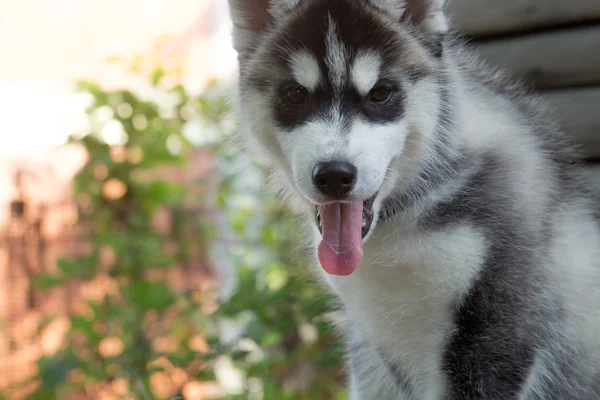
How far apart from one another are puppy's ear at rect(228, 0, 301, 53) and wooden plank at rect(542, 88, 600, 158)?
1161mm

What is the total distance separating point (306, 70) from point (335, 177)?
0.33 m

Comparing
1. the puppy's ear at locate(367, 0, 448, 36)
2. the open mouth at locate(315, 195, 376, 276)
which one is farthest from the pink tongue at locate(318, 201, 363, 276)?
the puppy's ear at locate(367, 0, 448, 36)

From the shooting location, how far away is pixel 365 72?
1.72 meters

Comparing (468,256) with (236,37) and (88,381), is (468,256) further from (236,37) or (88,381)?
(88,381)

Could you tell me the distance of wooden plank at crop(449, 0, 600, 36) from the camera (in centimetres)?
237

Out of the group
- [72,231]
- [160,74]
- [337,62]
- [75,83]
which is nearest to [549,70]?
[337,62]

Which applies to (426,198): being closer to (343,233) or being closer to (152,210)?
(343,233)

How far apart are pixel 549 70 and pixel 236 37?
1.21 meters

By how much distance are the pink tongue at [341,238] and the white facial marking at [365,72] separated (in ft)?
0.98

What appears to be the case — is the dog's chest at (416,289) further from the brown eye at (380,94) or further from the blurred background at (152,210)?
the blurred background at (152,210)

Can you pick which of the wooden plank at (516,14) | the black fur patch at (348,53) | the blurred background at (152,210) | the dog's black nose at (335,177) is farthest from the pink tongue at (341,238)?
the wooden plank at (516,14)

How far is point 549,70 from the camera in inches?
98.2

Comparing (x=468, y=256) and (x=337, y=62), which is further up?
(x=337, y=62)

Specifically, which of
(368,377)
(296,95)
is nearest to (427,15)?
(296,95)
